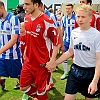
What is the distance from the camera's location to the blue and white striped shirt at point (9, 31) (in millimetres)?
4711

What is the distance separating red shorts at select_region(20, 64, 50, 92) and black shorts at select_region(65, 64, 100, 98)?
0.58 metres

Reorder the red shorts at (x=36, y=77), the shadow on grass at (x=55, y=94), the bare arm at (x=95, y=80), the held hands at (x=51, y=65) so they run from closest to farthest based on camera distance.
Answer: the bare arm at (x=95, y=80) → the held hands at (x=51, y=65) → the red shorts at (x=36, y=77) → the shadow on grass at (x=55, y=94)

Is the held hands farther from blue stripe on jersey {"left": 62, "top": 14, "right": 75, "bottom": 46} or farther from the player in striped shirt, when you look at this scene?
blue stripe on jersey {"left": 62, "top": 14, "right": 75, "bottom": 46}

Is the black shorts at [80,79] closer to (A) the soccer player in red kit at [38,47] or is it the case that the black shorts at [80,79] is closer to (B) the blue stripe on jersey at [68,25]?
(A) the soccer player in red kit at [38,47]

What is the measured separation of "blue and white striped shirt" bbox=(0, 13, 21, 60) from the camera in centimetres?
471

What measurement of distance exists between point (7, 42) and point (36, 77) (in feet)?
3.76

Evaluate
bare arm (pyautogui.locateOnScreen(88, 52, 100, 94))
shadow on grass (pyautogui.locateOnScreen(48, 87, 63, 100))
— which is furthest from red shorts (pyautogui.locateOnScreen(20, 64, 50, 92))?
shadow on grass (pyautogui.locateOnScreen(48, 87, 63, 100))

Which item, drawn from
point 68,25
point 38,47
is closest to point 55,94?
point 38,47

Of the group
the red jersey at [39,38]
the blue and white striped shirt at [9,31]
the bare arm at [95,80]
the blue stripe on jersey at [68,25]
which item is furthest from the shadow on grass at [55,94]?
the bare arm at [95,80]

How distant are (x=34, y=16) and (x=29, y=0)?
27 centimetres

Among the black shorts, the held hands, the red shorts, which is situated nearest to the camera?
the black shorts

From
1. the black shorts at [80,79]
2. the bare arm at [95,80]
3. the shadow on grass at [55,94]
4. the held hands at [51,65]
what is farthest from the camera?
the shadow on grass at [55,94]

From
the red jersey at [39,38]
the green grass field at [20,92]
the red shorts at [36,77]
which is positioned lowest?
the green grass field at [20,92]

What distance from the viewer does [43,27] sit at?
388 centimetres
